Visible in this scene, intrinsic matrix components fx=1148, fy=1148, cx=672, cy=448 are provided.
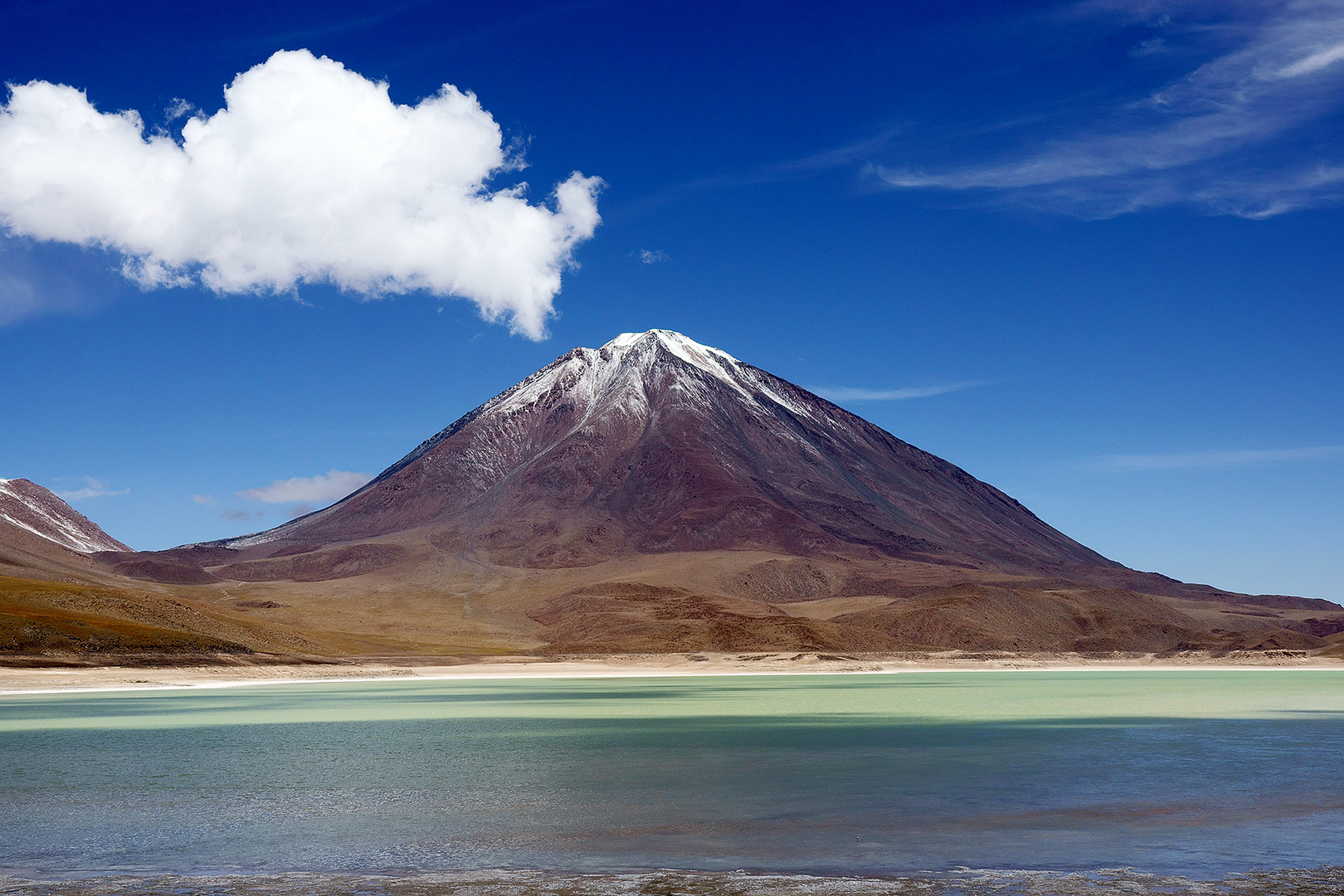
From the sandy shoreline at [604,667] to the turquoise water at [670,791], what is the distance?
21.3 metres


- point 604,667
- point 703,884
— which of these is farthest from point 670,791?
point 604,667

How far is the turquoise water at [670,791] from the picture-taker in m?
16.1

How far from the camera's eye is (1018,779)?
77.2ft

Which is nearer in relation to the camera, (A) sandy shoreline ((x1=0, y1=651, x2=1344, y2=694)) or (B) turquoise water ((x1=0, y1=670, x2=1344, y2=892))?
(B) turquoise water ((x1=0, y1=670, x2=1344, y2=892))

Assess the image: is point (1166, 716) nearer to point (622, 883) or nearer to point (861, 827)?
point (861, 827)

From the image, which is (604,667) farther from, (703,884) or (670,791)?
(703,884)

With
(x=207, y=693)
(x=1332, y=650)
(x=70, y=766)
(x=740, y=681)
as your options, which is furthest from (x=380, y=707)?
(x=1332, y=650)

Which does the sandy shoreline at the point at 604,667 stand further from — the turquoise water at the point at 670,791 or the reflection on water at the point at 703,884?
the reflection on water at the point at 703,884

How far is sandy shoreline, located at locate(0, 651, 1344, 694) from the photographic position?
215 ft

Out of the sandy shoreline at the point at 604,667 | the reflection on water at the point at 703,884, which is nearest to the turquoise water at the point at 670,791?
the reflection on water at the point at 703,884

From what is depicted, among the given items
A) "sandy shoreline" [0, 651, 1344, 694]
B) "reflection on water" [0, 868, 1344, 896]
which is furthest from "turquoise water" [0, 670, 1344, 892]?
"sandy shoreline" [0, 651, 1344, 694]

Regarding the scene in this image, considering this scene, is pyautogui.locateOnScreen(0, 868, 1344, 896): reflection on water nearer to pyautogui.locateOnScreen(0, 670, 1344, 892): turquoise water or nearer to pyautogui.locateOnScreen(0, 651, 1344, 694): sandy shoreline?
pyautogui.locateOnScreen(0, 670, 1344, 892): turquoise water

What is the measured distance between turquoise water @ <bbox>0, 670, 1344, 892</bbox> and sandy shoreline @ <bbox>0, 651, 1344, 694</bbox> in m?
21.3

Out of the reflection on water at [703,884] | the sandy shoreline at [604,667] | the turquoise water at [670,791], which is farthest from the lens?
the sandy shoreline at [604,667]
